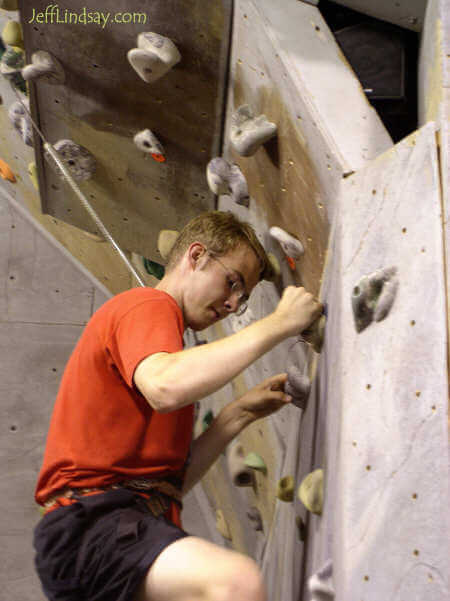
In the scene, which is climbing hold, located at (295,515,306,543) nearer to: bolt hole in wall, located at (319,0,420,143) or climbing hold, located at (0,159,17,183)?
bolt hole in wall, located at (319,0,420,143)

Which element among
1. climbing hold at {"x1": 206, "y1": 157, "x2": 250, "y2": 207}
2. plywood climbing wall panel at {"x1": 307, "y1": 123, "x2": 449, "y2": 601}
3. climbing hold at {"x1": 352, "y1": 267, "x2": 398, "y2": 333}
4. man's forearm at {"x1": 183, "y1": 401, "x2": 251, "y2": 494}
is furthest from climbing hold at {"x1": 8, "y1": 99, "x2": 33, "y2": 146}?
climbing hold at {"x1": 352, "y1": 267, "x2": 398, "y2": 333}

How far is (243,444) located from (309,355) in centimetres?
83

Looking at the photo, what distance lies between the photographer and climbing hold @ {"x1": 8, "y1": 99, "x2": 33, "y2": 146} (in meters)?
2.00

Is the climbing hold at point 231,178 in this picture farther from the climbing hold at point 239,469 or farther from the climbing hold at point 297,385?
the climbing hold at point 239,469

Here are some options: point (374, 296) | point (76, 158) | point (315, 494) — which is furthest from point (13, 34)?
point (315, 494)

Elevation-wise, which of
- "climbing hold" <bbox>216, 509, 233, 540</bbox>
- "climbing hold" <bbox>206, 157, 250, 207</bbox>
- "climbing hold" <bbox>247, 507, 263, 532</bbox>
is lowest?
"climbing hold" <bbox>216, 509, 233, 540</bbox>

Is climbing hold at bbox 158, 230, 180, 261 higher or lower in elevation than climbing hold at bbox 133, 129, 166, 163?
lower

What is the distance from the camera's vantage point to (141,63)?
156 centimetres

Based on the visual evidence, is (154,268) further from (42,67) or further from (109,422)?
(109,422)

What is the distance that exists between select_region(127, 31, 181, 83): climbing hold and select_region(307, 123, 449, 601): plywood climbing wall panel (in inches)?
28.0

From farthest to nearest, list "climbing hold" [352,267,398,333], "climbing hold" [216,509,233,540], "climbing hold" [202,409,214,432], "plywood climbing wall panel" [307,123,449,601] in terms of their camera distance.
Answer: "climbing hold" [216,509,233,540]
"climbing hold" [202,409,214,432]
"climbing hold" [352,267,398,333]
"plywood climbing wall panel" [307,123,449,601]

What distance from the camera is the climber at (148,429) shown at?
3.17 ft

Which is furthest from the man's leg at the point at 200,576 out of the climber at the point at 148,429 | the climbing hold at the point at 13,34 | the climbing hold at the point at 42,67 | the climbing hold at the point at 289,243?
the climbing hold at the point at 13,34

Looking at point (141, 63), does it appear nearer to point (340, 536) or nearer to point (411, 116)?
point (411, 116)
